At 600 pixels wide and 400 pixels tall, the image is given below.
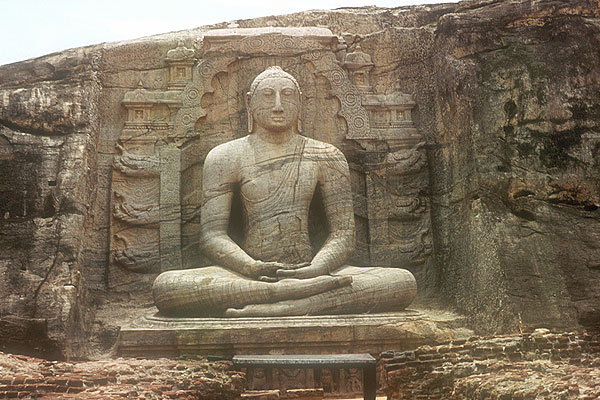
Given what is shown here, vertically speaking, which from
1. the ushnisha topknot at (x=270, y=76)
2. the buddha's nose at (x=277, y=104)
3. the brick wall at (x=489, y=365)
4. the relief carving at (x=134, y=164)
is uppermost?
the ushnisha topknot at (x=270, y=76)

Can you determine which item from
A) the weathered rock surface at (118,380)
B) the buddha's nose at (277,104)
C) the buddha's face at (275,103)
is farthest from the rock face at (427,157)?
the weathered rock surface at (118,380)

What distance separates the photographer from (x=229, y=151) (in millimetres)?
8914

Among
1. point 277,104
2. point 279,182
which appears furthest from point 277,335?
point 277,104

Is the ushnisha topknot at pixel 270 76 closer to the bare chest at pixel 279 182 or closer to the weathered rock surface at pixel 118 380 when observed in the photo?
the bare chest at pixel 279 182

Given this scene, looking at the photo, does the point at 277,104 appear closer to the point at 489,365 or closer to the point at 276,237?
the point at 276,237

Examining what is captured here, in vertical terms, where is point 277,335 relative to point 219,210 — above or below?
below

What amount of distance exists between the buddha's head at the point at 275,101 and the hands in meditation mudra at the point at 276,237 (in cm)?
1

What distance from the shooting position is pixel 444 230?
356 inches

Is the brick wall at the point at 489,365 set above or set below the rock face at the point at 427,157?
below

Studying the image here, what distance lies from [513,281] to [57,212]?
14.7 ft

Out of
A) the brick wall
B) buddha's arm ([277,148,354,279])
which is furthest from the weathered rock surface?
buddha's arm ([277,148,354,279])

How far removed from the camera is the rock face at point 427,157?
7.77m

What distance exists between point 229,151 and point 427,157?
226cm

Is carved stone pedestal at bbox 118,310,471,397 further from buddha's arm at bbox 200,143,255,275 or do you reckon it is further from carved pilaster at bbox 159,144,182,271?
carved pilaster at bbox 159,144,182,271
